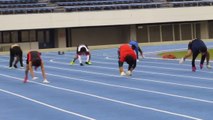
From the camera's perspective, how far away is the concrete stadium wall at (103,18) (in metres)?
47.9

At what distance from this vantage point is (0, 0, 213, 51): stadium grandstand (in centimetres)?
4872

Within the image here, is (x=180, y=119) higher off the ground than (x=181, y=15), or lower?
lower

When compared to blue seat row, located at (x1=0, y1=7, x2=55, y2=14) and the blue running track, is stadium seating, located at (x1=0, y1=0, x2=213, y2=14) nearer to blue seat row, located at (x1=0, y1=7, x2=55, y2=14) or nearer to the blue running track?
blue seat row, located at (x1=0, y1=7, x2=55, y2=14)

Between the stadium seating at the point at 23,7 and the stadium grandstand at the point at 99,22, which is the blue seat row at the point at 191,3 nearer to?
the stadium grandstand at the point at 99,22

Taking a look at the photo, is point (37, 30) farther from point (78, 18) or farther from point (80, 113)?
point (80, 113)

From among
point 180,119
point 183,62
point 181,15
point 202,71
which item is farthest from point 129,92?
point 181,15

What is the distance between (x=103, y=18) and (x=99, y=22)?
52cm

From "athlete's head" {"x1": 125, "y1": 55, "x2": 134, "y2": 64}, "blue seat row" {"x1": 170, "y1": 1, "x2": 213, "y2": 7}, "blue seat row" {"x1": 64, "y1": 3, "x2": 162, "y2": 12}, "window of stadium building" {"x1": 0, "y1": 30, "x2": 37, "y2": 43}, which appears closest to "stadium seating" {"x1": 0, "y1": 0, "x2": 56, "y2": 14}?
"blue seat row" {"x1": 64, "y1": 3, "x2": 162, "y2": 12}

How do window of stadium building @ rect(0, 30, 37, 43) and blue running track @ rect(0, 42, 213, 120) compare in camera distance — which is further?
window of stadium building @ rect(0, 30, 37, 43)

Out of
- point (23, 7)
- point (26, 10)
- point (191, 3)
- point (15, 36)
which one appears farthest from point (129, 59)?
point (191, 3)

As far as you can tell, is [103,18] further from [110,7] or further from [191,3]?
[191,3]

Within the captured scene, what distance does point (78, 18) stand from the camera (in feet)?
163

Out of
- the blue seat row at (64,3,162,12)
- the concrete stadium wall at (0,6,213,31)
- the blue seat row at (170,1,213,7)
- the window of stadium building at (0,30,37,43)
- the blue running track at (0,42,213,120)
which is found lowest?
the blue running track at (0,42,213,120)

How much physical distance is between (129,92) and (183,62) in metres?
11.0
